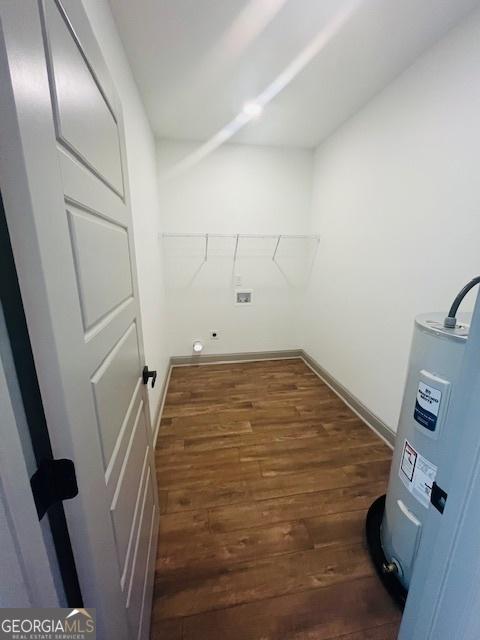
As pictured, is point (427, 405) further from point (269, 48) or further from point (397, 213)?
point (269, 48)

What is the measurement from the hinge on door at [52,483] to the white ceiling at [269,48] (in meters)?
1.94

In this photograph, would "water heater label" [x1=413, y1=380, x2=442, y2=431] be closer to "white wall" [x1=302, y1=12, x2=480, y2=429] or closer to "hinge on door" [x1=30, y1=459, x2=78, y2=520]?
"white wall" [x1=302, y1=12, x2=480, y2=429]

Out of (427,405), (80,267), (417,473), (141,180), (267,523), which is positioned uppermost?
(141,180)

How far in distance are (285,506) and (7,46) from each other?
1881 millimetres

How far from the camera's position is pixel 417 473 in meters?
0.95

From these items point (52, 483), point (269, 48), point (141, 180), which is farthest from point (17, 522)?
point (269, 48)

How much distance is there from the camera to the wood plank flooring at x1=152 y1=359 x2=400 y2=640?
1.00 m

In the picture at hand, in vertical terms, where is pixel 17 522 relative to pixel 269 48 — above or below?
below

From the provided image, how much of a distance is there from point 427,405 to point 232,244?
2.53 m

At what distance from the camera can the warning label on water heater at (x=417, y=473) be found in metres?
0.91

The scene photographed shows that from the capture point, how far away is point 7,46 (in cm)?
31

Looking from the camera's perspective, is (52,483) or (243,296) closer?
(52,483)

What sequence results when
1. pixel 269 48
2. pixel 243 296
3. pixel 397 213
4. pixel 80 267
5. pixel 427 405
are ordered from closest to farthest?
1. pixel 80 267
2. pixel 427 405
3. pixel 269 48
4. pixel 397 213
5. pixel 243 296

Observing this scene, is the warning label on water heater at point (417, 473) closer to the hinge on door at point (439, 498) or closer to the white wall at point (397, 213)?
the hinge on door at point (439, 498)
